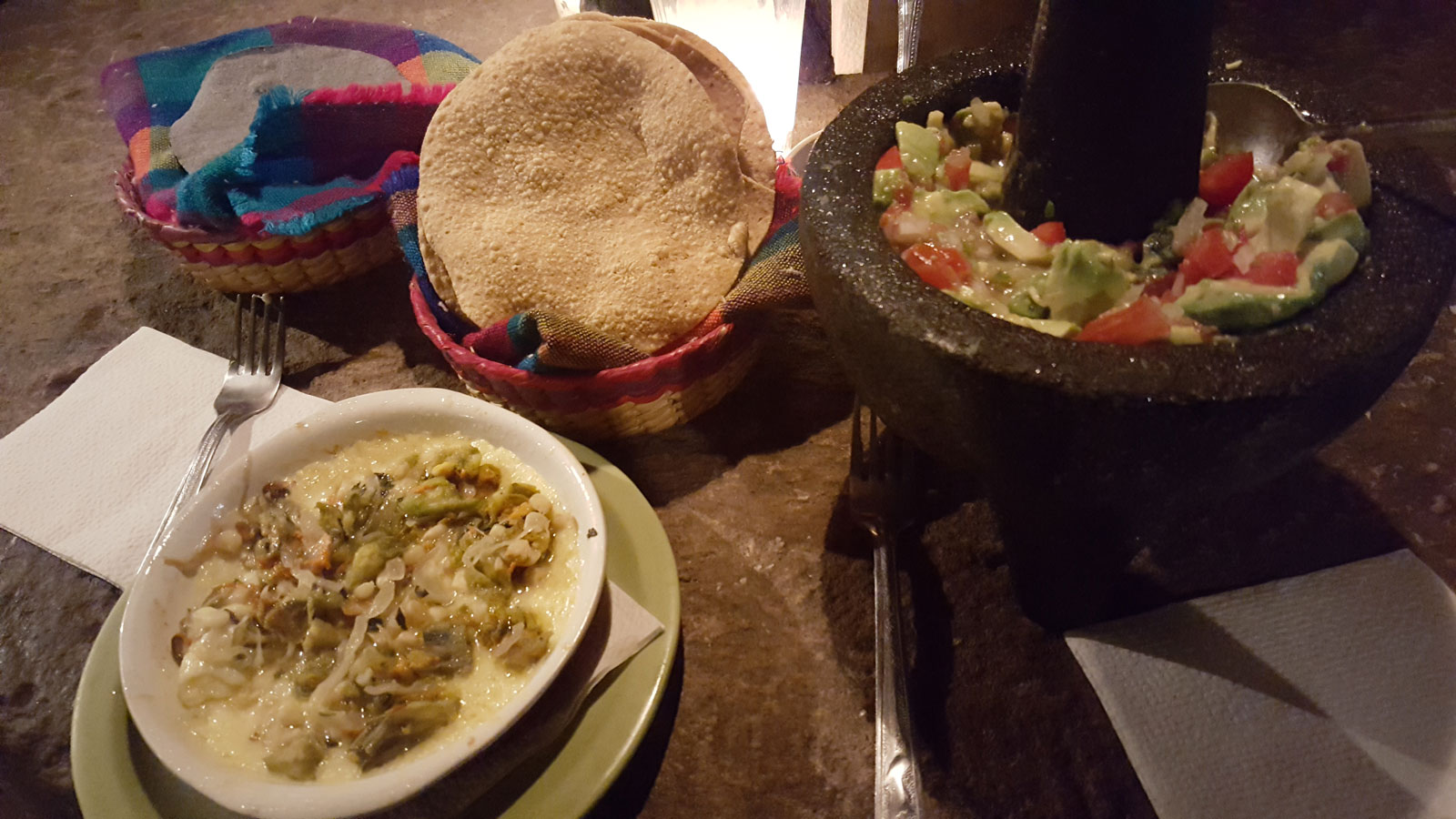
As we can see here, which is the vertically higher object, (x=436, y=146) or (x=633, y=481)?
(x=436, y=146)

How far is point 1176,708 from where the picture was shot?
2.85 ft

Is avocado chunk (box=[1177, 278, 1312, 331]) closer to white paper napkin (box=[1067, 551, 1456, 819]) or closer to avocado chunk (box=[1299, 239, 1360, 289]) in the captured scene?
avocado chunk (box=[1299, 239, 1360, 289])

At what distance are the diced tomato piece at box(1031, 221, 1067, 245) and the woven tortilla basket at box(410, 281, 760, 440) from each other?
48 centimetres

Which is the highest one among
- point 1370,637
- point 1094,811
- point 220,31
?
point 220,31

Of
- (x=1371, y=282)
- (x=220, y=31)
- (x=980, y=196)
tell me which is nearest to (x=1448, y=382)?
(x=1371, y=282)

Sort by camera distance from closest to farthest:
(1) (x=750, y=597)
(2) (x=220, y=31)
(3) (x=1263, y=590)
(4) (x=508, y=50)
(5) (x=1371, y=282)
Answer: (5) (x=1371, y=282) < (3) (x=1263, y=590) < (1) (x=750, y=597) < (4) (x=508, y=50) < (2) (x=220, y=31)

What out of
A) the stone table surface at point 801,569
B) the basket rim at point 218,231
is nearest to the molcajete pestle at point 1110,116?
the stone table surface at point 801,569

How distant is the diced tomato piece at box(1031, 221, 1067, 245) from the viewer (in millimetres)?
839

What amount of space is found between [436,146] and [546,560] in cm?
73

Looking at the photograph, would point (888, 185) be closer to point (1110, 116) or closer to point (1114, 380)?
point (1110, 116)

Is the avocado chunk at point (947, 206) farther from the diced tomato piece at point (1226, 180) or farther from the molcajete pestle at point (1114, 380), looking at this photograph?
the diced tomato piece at point (1226, 180)

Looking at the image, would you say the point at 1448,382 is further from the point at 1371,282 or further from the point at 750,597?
the point at 750,597

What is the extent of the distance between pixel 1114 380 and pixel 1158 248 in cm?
25

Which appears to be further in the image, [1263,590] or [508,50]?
[508,50]
